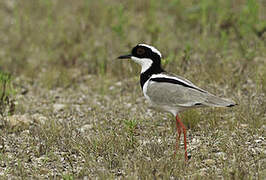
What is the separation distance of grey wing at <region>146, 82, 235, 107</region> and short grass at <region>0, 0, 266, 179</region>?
44 centimetres

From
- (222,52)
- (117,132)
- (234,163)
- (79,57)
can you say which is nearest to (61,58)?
(79,57)

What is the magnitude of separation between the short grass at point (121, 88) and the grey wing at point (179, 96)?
0.44 meters

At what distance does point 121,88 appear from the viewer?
22.9ft

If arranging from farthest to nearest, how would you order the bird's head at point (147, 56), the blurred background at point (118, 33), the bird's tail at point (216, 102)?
the blurred background at point (118, 33) → the bird's head at point (147, 56) → the bird's tail at point (216, 102)

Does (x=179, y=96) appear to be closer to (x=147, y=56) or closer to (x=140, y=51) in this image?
(x=147, y=56)

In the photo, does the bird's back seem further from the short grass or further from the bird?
the short grass

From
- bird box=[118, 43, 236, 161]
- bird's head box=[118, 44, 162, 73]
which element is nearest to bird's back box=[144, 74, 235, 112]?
bird box=[118, 43, 236, 161]

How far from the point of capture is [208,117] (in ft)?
18.1


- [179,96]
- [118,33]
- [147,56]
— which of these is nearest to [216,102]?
[179,96]

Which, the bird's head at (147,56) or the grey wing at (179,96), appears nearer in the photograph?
the grey wing at (179,96)

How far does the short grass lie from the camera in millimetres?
4500

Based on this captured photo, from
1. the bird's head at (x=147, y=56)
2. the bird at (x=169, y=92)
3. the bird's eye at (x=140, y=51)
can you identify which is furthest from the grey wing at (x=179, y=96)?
the bird's eye at (x=140, y=51)

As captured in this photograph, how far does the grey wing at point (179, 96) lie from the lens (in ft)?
14.8

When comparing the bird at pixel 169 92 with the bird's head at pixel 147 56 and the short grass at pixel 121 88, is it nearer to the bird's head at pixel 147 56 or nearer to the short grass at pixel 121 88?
the bird's head at pixel 147 56
